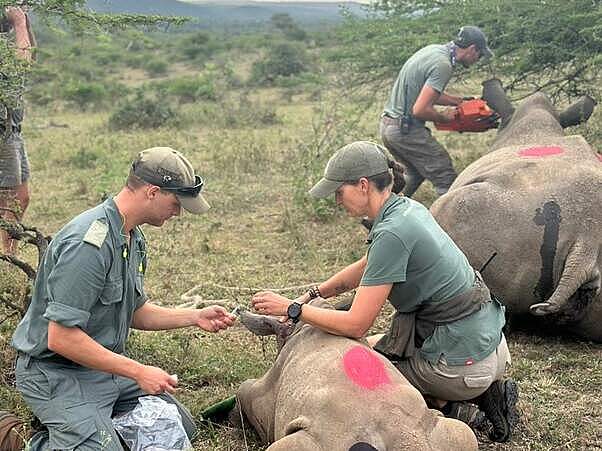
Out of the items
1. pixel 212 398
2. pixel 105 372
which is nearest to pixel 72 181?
pixel 212 398

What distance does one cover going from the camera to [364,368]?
357 cm

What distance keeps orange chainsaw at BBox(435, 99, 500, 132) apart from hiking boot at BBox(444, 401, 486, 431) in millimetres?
3761

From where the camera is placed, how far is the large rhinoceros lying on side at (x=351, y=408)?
3.30 m

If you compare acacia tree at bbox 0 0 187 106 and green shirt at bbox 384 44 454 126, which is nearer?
acacia tree at bbox 0 0 187 106

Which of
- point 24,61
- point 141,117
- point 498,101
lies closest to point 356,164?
point 24,61

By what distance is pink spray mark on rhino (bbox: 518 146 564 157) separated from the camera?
5938mm

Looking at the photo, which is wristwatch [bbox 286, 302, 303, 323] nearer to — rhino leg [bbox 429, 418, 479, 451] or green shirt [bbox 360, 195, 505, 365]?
green shirt [bbox 360, 195, 505, 365]

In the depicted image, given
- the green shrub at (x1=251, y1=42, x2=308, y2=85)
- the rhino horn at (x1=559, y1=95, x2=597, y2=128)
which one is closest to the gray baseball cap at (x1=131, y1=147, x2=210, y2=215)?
the rhino horn at (x1=559, y1=95, x2=597, y2=128)

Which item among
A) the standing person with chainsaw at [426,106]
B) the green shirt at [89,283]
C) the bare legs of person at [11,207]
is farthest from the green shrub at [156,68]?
the green shirt at [89,283]

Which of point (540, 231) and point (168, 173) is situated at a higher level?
point (168, 173)

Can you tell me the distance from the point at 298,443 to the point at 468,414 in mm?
1169

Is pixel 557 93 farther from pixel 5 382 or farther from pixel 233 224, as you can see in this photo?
pixel 5 382

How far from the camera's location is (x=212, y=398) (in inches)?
187

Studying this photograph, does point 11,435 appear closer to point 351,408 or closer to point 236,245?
point 351,408
